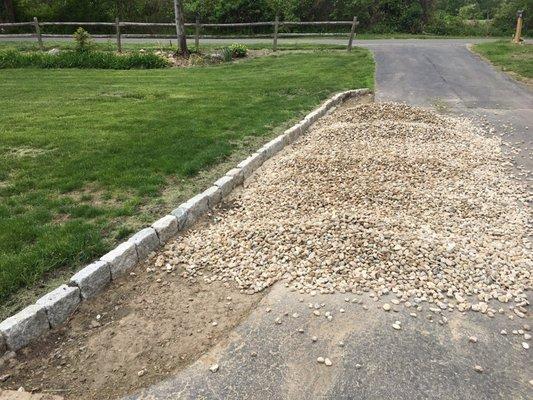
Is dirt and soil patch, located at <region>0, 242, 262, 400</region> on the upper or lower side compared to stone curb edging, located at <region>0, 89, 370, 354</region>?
lower

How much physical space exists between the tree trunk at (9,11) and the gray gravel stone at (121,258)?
2928 centimetres

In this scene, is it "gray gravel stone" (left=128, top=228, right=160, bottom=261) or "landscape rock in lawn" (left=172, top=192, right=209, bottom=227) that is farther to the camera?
"landscape rock in lawn" (left=172, top=192, right=209, bottom=227)

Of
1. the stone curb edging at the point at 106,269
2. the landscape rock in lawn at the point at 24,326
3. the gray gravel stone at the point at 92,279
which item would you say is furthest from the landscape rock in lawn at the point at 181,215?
the landscape rock in lawn at the point at 24,326

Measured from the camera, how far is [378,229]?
16.2 feet

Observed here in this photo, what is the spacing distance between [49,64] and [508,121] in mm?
15082

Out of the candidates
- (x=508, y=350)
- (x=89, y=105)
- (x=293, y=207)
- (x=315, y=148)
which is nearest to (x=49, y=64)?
(x=89, y=105)

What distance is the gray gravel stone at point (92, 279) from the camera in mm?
3951

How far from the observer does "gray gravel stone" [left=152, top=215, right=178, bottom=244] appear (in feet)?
16.1

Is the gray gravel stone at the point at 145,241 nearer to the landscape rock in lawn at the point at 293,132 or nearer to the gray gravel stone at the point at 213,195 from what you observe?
the gray gravel stone at the point at 213,195

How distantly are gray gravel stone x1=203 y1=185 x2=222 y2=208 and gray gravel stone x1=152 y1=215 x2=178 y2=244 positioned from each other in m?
0.72

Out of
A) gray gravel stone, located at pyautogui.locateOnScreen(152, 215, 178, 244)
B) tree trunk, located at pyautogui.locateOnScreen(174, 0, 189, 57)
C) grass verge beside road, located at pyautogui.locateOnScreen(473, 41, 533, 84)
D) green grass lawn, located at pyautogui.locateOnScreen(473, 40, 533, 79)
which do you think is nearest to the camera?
gray gravel stone, located at pyautogui.locateOnScreen(152, 215, 178, 244)

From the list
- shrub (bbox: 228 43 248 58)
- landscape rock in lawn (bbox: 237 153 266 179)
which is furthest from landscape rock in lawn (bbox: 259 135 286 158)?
shrub (bbox: 228 43 248 58)

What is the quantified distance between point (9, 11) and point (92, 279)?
2984 centimetres

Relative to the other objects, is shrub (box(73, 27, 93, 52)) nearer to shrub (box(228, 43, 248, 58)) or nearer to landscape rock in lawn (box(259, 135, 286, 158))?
shrub (box(228, 43, 248, 58))
